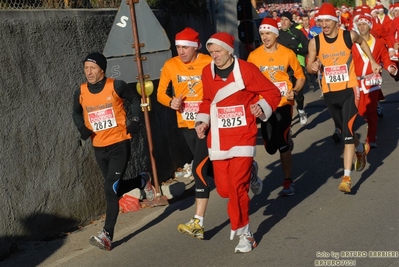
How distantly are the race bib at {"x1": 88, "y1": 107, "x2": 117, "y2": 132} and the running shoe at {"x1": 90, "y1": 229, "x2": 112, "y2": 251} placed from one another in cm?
104

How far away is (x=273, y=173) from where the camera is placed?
11.2 metres

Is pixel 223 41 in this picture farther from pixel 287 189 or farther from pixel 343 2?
pixel 343 2

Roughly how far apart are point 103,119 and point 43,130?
933mm

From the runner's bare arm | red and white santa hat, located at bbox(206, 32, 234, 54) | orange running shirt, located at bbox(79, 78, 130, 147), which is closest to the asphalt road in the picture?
orange running shirt, located at bbox(79, 78, 130, 147)

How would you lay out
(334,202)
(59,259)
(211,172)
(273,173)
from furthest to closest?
(273,173), (334,202), (211,172), (59,259)

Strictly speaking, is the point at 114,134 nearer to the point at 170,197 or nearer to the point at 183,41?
the point at 183,41

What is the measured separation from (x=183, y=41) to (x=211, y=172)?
148 centimetres

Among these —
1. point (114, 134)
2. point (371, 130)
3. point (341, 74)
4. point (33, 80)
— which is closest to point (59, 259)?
point (114, 134)

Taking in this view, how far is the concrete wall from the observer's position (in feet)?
26.9

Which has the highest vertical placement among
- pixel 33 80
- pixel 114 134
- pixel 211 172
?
pixel 33 80

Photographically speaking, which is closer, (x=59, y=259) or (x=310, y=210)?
(x=59, y=259)

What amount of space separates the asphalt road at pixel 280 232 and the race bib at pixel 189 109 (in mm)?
1116

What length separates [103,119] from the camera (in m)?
8.12

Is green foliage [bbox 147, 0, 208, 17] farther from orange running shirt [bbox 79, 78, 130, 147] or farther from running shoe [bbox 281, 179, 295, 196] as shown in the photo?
orange running shirt [bbox 79, 78, 130, 147]
